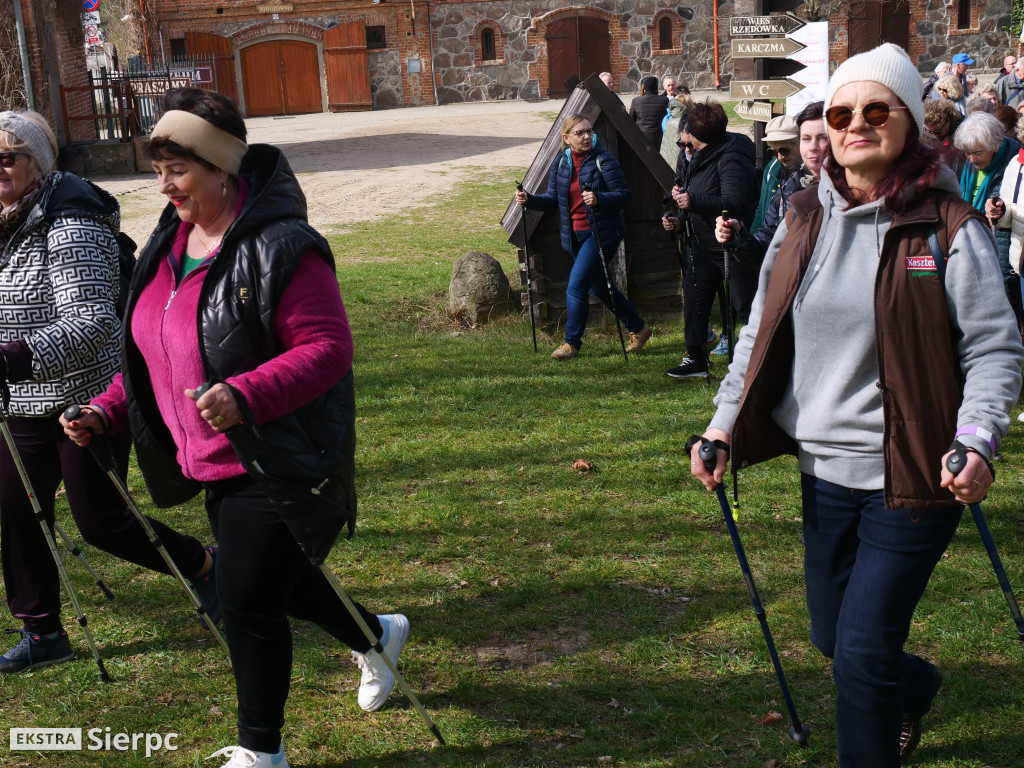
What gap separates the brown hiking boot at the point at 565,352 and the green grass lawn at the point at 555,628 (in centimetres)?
159

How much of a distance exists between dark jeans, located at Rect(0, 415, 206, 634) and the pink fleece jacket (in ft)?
3.41

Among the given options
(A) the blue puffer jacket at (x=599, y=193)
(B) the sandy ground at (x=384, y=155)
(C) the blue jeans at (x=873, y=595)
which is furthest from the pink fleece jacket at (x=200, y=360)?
(B) the sandy ground at (x=384, y=155)

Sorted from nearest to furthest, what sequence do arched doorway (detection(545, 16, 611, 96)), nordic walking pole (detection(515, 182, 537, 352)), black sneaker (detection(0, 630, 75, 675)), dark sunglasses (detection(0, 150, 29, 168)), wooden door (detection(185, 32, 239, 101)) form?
dark sunglasses (detection(0, 150, 29, 168)) → black sneaker (detection(0, 630, 75, 675)) → nordic walking pole (detection(515, 182, 537, 352)) → wooden door (detection(185, 32, 239, 101)) → arched doorway (detection(545, 16, 611, 96))

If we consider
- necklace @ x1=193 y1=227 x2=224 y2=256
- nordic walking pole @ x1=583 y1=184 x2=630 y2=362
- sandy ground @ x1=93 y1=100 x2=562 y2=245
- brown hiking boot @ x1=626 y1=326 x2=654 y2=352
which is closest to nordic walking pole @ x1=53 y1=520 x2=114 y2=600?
necklace @ x1=193 y1=227 x2=224 y2=256

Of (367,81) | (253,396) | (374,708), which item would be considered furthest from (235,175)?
(367,81)

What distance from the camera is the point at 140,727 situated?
13.3ft

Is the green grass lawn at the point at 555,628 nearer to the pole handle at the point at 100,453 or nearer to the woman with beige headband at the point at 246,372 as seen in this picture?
the woman with beige headband at the point at 246,372

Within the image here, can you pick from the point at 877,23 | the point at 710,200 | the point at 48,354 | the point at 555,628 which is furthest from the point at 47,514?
the point at 877,23

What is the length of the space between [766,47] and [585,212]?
283 cm

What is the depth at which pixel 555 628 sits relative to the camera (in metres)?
4.65

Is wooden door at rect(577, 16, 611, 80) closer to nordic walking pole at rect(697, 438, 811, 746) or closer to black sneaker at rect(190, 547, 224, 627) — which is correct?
black sneaker at rect(190, 547, 224, 627)

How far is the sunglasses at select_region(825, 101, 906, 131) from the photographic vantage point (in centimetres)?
287

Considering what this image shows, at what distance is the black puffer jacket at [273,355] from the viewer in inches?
123

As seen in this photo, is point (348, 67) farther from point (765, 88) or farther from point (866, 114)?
point (866, 114)
